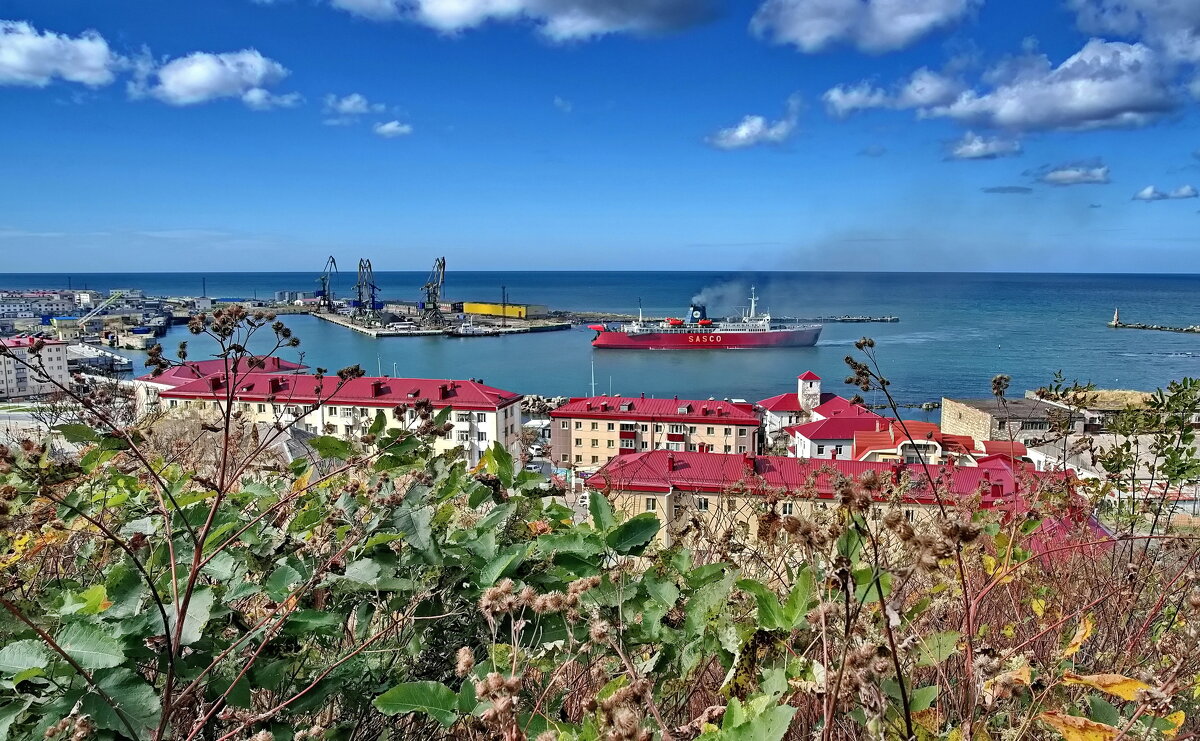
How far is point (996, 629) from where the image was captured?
4.86 ft

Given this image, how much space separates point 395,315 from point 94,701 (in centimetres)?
5427

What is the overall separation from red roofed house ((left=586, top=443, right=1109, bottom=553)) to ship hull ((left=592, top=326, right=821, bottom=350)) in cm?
3052

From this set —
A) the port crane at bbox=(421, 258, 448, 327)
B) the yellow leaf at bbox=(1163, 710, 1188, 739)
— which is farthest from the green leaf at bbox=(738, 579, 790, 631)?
the port crane at bbox=(421, 258, 448, 327)

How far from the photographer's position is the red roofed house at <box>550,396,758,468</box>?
48.0 feet

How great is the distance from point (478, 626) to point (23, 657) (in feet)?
1.57

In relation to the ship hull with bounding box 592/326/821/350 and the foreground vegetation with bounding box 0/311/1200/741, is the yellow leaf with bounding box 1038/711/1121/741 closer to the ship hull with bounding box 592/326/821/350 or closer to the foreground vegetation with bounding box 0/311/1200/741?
the foreground vegetation with bounding box 0/311/1200/741

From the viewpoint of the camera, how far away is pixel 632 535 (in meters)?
0.95

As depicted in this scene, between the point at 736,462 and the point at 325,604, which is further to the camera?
the point at 736,462

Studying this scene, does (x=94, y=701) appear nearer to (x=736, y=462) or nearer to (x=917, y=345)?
(x=736, y=462)

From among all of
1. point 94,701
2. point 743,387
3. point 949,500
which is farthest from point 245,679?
point 743,387

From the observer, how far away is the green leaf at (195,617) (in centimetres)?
74

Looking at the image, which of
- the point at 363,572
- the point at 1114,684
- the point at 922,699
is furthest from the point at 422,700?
the point at 1114,684

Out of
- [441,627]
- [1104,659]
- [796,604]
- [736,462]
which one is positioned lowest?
[736,462]

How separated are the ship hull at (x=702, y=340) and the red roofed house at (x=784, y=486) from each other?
30.5 metres
